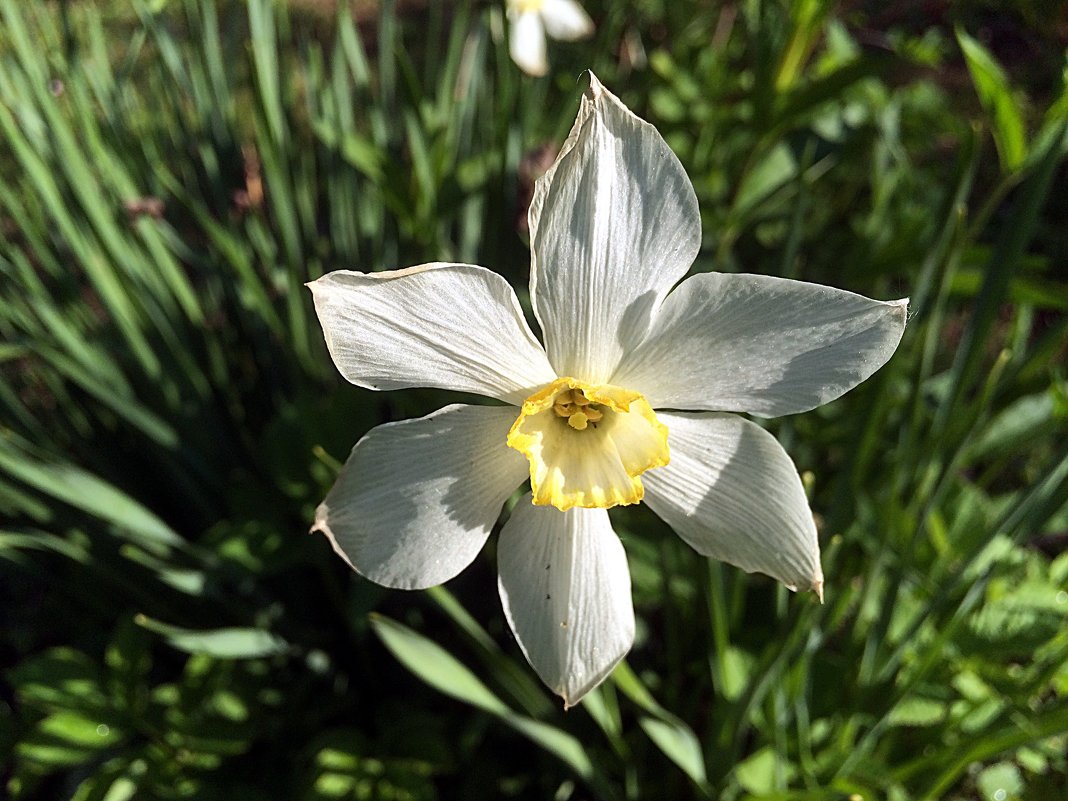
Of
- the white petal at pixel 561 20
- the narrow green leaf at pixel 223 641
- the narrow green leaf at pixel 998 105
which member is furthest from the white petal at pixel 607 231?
the white petal at pixel 561 20

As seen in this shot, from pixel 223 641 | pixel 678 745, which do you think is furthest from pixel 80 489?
pixel 678 745

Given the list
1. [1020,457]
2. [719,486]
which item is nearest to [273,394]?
[719,486]

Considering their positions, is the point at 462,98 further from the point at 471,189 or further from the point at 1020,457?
the point at 1020,457

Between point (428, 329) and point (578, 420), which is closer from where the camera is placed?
point (428, 329)

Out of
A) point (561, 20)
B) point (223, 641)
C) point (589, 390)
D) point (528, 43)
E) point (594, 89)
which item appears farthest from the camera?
point (561, 20)

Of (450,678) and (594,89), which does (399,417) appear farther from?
(594,89)

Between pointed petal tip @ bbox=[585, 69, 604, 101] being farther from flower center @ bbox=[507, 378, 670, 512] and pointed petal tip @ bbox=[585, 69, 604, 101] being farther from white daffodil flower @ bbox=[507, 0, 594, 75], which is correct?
white daffodil flower @ bbox=[507, 0, 594, 75]

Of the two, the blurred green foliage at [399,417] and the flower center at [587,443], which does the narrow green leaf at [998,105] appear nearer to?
the blurred green foliage at [399,417]
